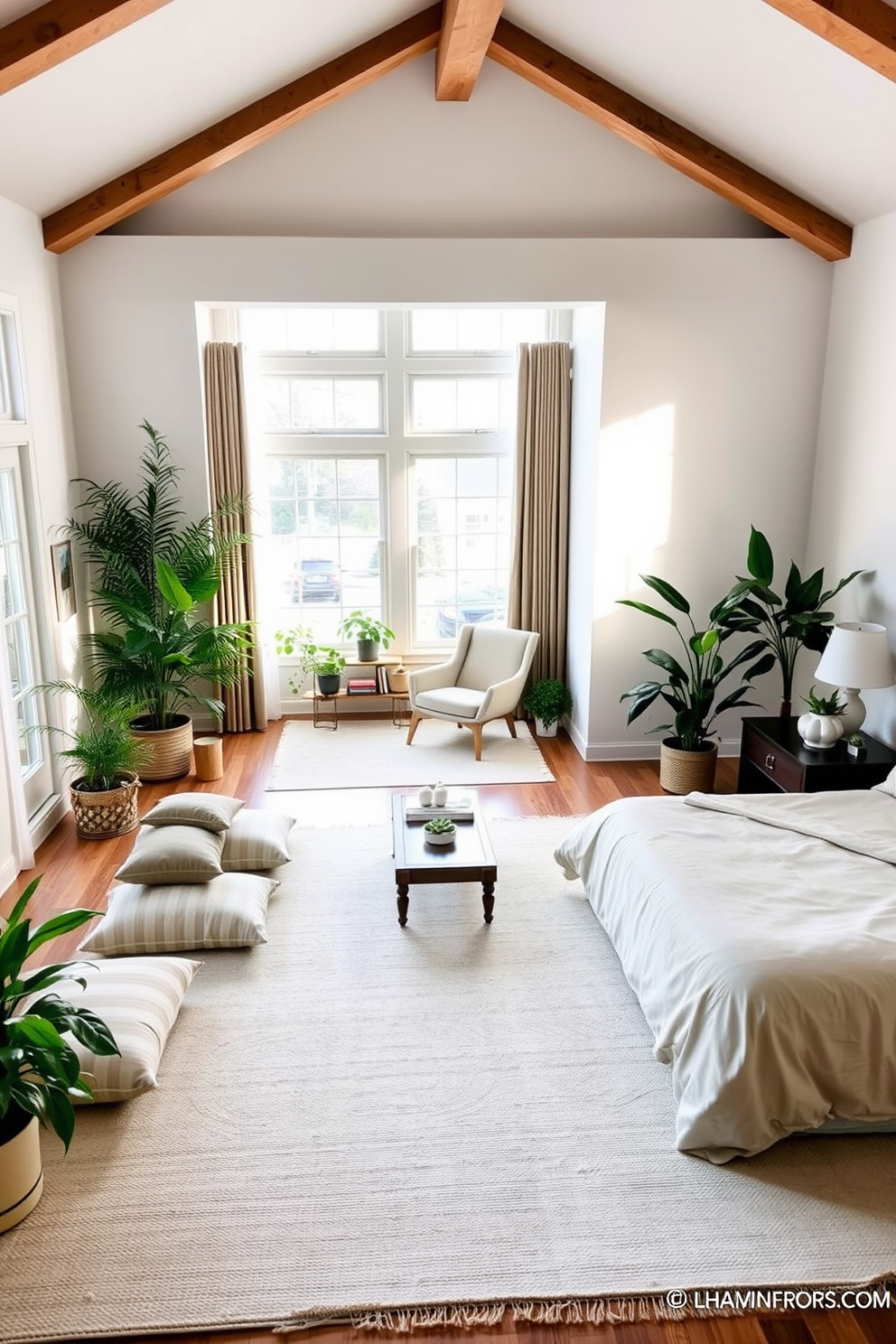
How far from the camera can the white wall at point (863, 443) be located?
5117 mm

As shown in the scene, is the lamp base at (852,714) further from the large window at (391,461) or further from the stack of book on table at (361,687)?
the stack of book on table at (361,687)

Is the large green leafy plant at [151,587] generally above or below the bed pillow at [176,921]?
above

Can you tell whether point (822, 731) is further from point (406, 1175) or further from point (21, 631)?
point (21, 631)

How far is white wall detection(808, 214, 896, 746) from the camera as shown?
16.8ft

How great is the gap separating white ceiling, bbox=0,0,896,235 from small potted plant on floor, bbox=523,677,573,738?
9.43 ft

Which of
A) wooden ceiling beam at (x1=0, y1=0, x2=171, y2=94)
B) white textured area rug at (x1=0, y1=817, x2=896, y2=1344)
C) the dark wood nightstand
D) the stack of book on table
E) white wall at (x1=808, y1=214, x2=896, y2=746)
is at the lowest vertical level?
white textured area rug at (x1=0, y1=817, x2=896, y2=1344)

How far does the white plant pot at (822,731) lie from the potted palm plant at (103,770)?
3.45 m

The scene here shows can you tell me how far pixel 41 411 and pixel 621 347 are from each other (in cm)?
328

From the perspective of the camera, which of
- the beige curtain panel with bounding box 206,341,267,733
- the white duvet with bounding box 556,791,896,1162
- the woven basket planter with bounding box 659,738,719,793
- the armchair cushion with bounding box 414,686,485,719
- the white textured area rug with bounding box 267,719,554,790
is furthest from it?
the beige curtain panel with bounding box 206,341,267,733

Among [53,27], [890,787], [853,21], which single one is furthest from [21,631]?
[853,21]

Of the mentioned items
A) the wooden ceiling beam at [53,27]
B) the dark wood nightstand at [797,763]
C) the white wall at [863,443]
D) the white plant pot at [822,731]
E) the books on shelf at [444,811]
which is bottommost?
the books on shelf at [444,811]

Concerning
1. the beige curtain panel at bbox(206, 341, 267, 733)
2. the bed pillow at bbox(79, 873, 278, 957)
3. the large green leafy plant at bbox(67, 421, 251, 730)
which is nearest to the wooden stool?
the large green leafy plant at bbox(67, 421, 251, 730)

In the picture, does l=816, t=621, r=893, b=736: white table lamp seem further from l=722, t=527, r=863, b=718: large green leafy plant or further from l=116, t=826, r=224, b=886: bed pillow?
l=116, t=826, r=224, b=886: bed pillow

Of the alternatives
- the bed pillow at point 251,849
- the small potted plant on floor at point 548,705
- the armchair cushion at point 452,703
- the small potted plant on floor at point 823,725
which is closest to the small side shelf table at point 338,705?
the armchair cushion at point 452,703
